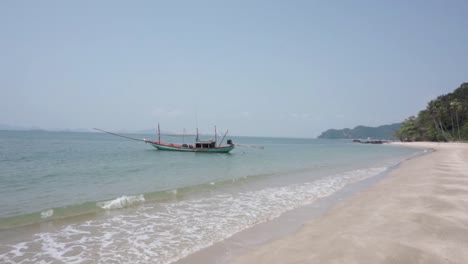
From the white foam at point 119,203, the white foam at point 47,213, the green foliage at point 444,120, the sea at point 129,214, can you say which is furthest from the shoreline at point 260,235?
the green foliage at point 444,120

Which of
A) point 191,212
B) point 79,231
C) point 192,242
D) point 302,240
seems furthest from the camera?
point 191,212

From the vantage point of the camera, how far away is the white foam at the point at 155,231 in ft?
20.9

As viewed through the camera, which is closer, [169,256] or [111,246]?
[169,256]

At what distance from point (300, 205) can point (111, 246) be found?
6.72 m

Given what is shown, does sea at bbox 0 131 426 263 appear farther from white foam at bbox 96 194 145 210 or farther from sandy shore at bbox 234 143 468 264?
sandy shore at bbox 234 143 468 264

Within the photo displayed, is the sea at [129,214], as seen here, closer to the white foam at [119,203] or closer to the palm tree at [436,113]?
the white foam at [119,203]

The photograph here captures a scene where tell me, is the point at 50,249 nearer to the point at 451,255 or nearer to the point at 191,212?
the point at 191,212

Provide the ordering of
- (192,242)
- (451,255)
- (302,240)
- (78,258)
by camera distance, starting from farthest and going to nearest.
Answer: (192,242)
(302,240)
(78,258)
(451,255)

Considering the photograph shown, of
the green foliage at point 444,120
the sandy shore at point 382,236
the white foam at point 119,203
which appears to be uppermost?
the green foliage at point 444,120

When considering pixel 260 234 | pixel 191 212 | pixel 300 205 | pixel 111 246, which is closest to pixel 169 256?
pixel 111 246

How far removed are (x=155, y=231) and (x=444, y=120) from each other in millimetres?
104371

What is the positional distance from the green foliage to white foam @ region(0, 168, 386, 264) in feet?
297

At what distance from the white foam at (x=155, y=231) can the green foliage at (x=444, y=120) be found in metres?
90.4

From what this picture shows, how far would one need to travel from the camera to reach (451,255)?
5.35 m
